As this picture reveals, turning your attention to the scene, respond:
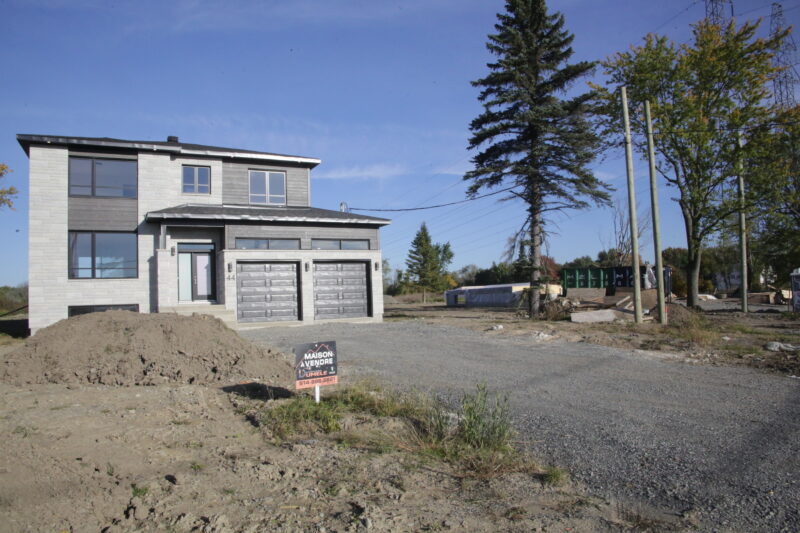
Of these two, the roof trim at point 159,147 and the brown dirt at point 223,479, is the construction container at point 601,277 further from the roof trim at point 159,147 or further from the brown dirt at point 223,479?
the brown dirt at point 223,479

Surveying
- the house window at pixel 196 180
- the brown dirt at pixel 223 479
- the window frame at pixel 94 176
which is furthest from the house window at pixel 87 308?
the brown dirt at pixel 223 479

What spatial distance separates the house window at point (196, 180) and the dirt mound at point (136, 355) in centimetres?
1149

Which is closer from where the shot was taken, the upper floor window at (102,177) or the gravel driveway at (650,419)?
the gravel driveway at (650,419)

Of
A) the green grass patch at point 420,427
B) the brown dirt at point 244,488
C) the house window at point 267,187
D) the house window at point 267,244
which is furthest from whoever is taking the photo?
the house window at point 267,187

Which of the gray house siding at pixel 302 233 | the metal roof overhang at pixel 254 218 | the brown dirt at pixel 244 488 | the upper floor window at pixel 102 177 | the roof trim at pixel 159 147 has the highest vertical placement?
the roof trim at pixel 159 147

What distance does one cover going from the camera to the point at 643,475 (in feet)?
13.6

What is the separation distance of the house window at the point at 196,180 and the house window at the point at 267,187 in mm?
1748

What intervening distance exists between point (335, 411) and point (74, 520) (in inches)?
116

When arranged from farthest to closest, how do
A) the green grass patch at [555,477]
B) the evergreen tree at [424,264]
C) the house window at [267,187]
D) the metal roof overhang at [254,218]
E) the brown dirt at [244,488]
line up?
the evergreen tree at [424,264], the house window at [267,187], the metal roof overhang at [254,218], the green grass patch at [555,477], the brown dirt at [244,488]

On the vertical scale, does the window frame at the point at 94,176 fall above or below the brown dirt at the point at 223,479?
above

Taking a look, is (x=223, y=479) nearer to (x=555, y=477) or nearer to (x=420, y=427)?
(x=420, y=427)

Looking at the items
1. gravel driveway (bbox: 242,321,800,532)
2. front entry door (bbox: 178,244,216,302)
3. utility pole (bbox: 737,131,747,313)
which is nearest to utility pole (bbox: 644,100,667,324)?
gravel driveway (bbox: 242,321,800,532)

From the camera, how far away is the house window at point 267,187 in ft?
69.9

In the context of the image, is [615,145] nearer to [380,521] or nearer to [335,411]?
[335,411]
